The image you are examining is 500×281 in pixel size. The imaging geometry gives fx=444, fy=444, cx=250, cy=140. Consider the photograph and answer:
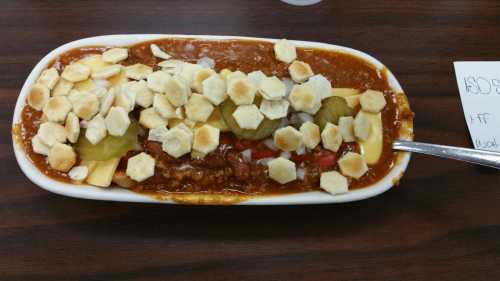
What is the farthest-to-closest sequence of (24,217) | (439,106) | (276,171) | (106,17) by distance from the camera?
1. (106,17)
2. (439,106)
3. (24,217)
4. (276,171)

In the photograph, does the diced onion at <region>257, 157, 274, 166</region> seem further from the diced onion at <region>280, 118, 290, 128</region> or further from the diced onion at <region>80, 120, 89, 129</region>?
the diced onion at <region>80, 120, 89, 129</region>

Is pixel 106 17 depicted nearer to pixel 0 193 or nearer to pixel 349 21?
pixel 0 193

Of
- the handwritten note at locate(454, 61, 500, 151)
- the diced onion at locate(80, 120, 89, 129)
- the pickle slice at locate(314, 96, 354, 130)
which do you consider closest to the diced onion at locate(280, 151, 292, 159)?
the pickle slice at locate(314, 96, 354, 130)

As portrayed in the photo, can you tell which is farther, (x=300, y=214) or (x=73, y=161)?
(x=300, y=214)

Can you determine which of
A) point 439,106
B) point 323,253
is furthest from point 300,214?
point 439,106

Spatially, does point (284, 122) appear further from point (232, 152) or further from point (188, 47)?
point (188, 47)

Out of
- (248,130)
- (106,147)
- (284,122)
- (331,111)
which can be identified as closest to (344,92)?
(331,111)
